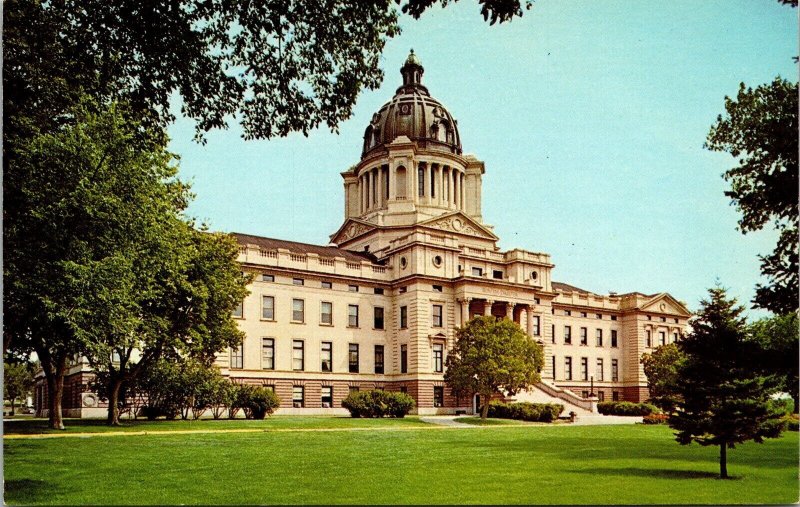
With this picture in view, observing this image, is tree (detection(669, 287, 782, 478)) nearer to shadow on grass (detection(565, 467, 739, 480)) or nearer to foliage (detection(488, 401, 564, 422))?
shadow on grass (detection(565, 467, 739, 480))

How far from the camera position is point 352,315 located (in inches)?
1706

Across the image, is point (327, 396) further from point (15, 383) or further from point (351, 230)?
point (15, 383)

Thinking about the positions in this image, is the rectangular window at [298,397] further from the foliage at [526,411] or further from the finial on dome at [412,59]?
the finial on dome at [412,59]

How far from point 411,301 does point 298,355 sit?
6.80 meters

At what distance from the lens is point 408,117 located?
4875cm

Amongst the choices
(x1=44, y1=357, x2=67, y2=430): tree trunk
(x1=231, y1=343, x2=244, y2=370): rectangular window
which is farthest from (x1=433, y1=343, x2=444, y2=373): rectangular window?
(x1=44, y1=357, x2=67, y2=430): tree trunk

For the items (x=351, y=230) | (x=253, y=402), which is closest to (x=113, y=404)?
(x=253, y=402)

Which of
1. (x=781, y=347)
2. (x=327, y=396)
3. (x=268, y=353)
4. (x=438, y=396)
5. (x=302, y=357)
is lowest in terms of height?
(x=438, y=396)

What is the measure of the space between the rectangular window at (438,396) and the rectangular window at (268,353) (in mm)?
8774

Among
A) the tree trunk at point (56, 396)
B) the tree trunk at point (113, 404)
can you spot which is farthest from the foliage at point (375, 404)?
the tree trunk at point (56, 396)

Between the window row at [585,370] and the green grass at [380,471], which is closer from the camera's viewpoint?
the green grass at [380,471]

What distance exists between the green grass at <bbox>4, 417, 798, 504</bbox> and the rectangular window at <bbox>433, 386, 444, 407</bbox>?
21604 mm

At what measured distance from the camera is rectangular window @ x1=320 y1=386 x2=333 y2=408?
1632 inches

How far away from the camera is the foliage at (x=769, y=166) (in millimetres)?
11203
